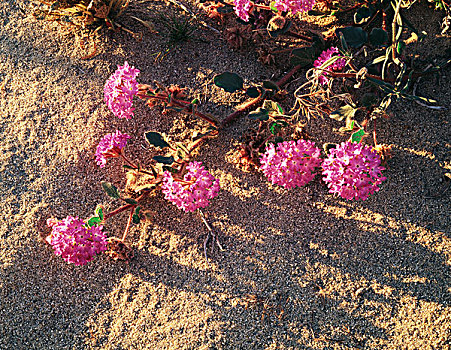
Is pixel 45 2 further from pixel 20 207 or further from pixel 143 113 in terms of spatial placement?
pixel 20 207

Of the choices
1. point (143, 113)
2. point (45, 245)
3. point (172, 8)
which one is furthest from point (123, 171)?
point (172, 8)

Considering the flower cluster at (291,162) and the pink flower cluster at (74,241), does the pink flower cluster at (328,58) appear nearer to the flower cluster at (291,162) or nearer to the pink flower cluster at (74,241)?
the flower cluster at (291,162)

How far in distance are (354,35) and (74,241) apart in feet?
5.53

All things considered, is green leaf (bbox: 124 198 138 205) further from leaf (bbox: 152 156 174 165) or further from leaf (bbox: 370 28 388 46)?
leaf (bbox: 370 28 388 46)

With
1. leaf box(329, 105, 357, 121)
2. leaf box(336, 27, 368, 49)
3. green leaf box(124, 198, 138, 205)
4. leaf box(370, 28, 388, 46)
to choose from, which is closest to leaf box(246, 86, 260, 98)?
leaf box(329, 105, 357, 121)

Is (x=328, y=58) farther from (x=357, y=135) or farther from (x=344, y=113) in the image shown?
(x=357, y=135)

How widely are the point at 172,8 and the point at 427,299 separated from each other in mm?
2244

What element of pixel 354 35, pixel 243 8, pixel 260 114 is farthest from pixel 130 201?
pixel 354 35

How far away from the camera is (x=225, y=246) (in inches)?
85.0

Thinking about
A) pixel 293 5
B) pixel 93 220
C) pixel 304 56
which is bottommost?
pixel 93 220

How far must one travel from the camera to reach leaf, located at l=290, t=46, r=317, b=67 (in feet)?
6.93

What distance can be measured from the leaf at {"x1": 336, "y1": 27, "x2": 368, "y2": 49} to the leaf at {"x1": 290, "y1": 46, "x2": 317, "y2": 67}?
0.19 metres

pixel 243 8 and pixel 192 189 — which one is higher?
pixel 243 8

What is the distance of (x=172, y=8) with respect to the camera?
2.53 m
